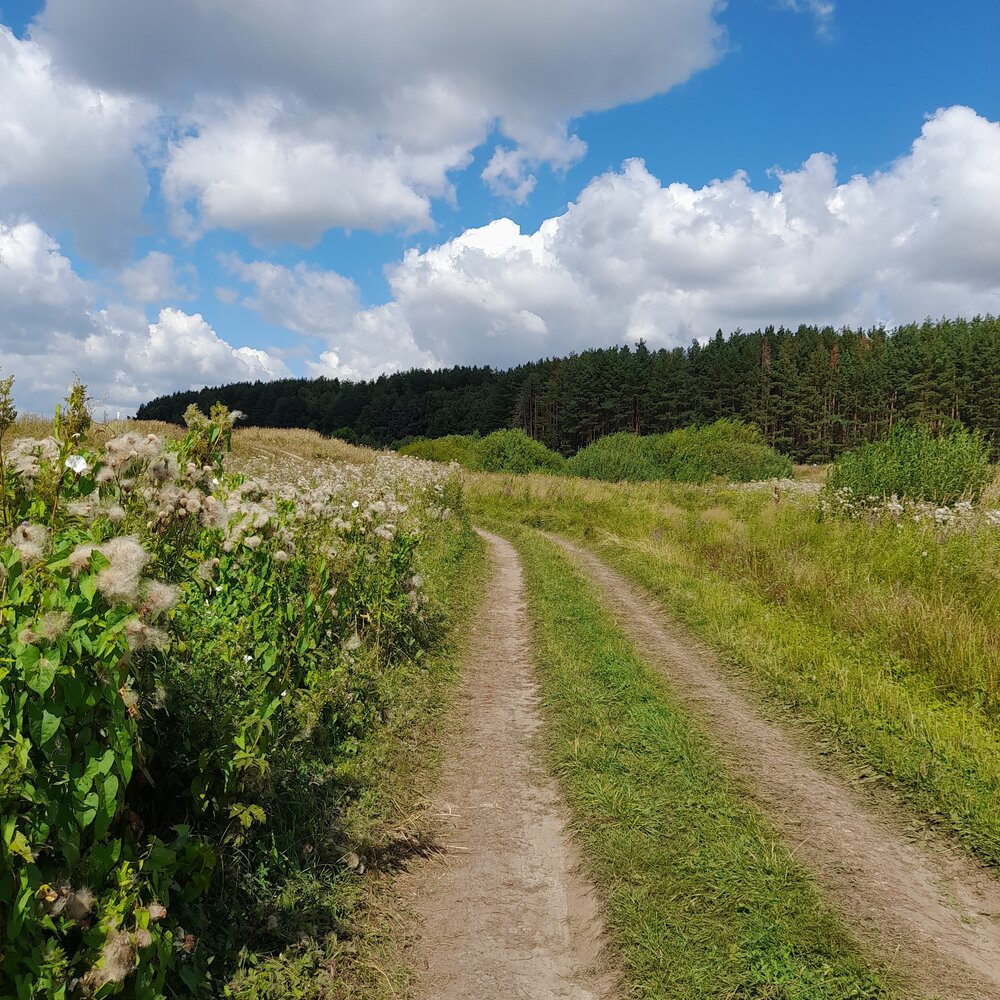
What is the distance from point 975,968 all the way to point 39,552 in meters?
4.62

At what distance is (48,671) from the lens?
75.0 inches

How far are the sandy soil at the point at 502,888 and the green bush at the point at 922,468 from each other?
11.0m

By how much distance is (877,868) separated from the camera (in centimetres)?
394

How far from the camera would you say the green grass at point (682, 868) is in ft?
10.2

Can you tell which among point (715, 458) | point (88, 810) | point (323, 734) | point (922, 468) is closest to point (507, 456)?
point (715, 458)

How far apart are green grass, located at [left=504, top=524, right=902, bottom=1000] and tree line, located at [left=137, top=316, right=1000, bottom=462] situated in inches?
2252

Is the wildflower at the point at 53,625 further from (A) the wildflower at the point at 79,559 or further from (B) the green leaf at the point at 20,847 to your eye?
(B) the green leaf at the point at 20,847

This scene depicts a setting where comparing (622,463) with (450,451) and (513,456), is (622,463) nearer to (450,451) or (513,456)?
(513,456)

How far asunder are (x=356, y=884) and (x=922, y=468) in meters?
13.8

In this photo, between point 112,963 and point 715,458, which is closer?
point 112,963

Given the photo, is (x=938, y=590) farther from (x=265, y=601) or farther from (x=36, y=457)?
(x=36, y=457)

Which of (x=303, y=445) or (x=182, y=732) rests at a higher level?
(x=303, y=445)

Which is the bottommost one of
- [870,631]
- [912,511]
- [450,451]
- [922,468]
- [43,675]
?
[870,631]

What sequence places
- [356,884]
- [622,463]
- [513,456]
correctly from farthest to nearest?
[513,456]
[622,463]
[356,884]
